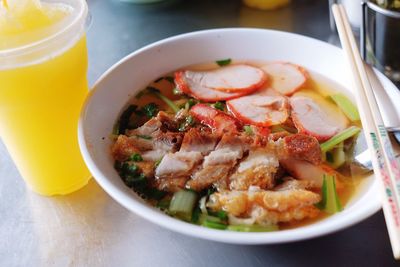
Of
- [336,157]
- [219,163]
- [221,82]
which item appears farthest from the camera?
[221,82]

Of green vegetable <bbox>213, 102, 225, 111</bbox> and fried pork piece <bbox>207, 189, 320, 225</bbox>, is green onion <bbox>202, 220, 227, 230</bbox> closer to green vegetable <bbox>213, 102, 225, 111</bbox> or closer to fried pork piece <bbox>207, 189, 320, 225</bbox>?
fried pork piece <bbox>207, 189, 320, 225</bbox>

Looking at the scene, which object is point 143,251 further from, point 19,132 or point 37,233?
point 19,132

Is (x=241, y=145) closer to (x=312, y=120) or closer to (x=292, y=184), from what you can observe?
(x=292, y=184)

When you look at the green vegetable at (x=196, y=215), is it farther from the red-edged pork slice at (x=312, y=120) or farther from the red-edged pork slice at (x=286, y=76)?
the red-edged pork slice at (x=286, y=76)

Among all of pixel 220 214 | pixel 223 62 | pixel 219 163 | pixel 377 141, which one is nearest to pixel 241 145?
pixel 219 163

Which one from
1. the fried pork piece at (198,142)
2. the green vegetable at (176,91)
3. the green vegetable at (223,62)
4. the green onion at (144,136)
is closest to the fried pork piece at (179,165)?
the fried pork piece at (198,142)
